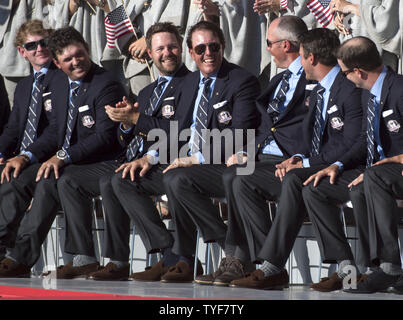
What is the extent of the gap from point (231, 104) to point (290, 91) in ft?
1.18

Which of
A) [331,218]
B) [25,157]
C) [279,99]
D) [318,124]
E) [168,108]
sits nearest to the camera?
[331,218]

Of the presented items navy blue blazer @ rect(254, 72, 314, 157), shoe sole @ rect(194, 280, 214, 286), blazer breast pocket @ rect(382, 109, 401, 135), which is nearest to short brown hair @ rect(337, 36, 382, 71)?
blazer breast pocket @ rect(382, 109, 401, 135)

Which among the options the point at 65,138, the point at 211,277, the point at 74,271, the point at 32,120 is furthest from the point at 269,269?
the point at 32,120

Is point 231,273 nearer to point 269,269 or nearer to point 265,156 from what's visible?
point 269,269

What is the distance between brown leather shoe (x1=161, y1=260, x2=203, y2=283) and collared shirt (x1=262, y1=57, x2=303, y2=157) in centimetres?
77

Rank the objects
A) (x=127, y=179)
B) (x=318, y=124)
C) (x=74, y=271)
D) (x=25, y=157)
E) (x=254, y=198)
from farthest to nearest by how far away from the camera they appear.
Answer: (x=25, y=157) → (x=74, y=271) → (x=127, y=179) → (x=318, y=124) → (x=254, y=198)

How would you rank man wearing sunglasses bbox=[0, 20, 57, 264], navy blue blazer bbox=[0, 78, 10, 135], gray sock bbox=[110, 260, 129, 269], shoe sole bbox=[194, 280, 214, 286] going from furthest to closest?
navy blue blazer bbox=[0, 78, 10, 135] < man wearing sunglasses bbox=[0, 20, 57, 264] < gray sock bbox=[110, 260, 129, 269] < shoe sole bbox=[194, 280, 214, 286]

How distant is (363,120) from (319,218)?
57cm

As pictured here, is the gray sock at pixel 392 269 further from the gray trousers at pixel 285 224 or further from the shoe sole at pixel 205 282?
the shoe sole at pixel 205 282

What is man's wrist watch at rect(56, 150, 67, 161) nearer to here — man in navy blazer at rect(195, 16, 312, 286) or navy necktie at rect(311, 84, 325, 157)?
man in navy blazer at rect(195, 16, 312, 286)

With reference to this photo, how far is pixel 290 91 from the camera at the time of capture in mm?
5254

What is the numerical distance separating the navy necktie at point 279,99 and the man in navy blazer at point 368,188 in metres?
0.61

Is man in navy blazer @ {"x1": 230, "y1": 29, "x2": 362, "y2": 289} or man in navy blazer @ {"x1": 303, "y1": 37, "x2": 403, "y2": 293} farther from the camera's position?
man in navy blazer @ {"x1": 230, "y1": 29, "x2": 362, "y2": 289}

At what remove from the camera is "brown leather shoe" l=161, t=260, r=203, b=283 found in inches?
202
